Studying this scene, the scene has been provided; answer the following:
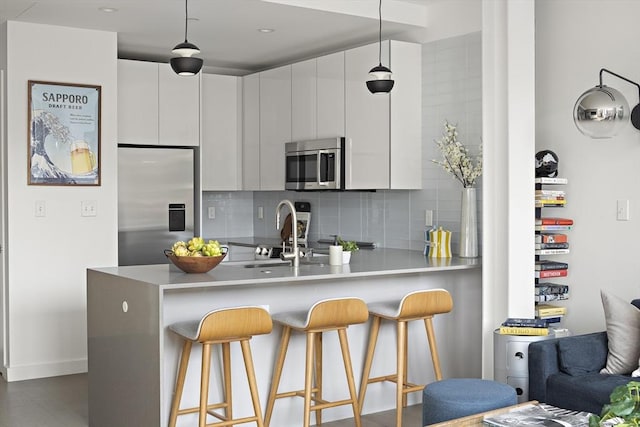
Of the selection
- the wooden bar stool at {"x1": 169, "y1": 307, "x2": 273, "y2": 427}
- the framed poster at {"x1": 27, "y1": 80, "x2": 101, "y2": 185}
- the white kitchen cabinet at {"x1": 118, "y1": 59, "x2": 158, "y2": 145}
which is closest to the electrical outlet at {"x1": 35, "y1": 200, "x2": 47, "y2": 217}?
the framed poster at {"x1": 27, "y1": 80, "x2": 101, "y2": 185}

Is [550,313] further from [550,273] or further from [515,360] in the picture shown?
[515,360]

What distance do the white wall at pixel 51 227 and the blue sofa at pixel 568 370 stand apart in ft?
11.2

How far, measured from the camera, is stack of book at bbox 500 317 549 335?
14.3 feet

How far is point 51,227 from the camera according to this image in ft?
19.4

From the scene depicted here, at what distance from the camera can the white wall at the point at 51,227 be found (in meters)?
5.77

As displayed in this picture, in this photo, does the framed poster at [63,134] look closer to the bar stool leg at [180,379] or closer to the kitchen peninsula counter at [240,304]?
the kitchen peninsula counter at [240,304]

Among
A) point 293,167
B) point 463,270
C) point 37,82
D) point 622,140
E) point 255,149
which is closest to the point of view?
point 622,140

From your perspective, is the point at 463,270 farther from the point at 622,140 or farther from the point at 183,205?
the point at 183,205

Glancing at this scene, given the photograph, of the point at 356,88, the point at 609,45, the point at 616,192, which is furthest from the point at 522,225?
the point at 356,88

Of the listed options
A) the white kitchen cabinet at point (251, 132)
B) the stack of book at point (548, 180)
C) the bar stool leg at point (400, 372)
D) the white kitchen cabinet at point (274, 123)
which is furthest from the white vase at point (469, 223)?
the white kitchen cabinet at point (251, 132)

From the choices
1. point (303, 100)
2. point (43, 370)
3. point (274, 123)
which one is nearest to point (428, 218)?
point (303, 100)

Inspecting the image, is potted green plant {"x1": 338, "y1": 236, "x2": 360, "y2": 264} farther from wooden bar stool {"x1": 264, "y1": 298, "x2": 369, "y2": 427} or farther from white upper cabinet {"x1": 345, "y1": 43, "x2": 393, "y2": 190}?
white upper cabinet {"x1": 345, "y1": 43, "x2": 393, "y2": 190}

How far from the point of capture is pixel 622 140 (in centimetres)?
458

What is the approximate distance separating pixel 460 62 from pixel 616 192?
4.82 feet
